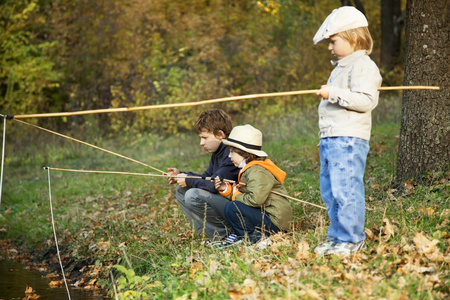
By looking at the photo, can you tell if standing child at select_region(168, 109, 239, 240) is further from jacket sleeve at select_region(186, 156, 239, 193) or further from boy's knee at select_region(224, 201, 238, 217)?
boy's knee at select_region(224, 201, 238, 217)

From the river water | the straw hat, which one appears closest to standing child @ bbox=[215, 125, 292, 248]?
the straw hat

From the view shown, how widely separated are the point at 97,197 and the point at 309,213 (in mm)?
4710

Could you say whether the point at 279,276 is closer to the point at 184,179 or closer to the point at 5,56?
the point at 184,179

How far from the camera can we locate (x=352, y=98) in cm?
400

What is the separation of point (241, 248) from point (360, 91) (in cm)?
169

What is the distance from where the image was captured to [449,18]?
600cm

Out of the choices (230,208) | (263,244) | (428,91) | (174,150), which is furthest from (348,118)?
(174,150)

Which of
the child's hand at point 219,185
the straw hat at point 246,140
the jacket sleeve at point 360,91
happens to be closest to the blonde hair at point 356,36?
the jacket sleeve at point 360,91

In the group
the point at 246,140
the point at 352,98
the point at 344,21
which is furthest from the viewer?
the point at 246,140

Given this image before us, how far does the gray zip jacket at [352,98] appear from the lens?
4023mm

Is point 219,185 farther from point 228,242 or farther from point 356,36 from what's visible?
point 356,36

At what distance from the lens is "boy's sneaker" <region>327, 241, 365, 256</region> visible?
419 cm

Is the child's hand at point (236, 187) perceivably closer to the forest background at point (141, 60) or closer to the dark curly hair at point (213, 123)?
the dark curly hair at point (213, 123)

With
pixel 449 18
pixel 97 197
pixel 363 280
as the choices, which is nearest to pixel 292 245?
pixel 363 280
